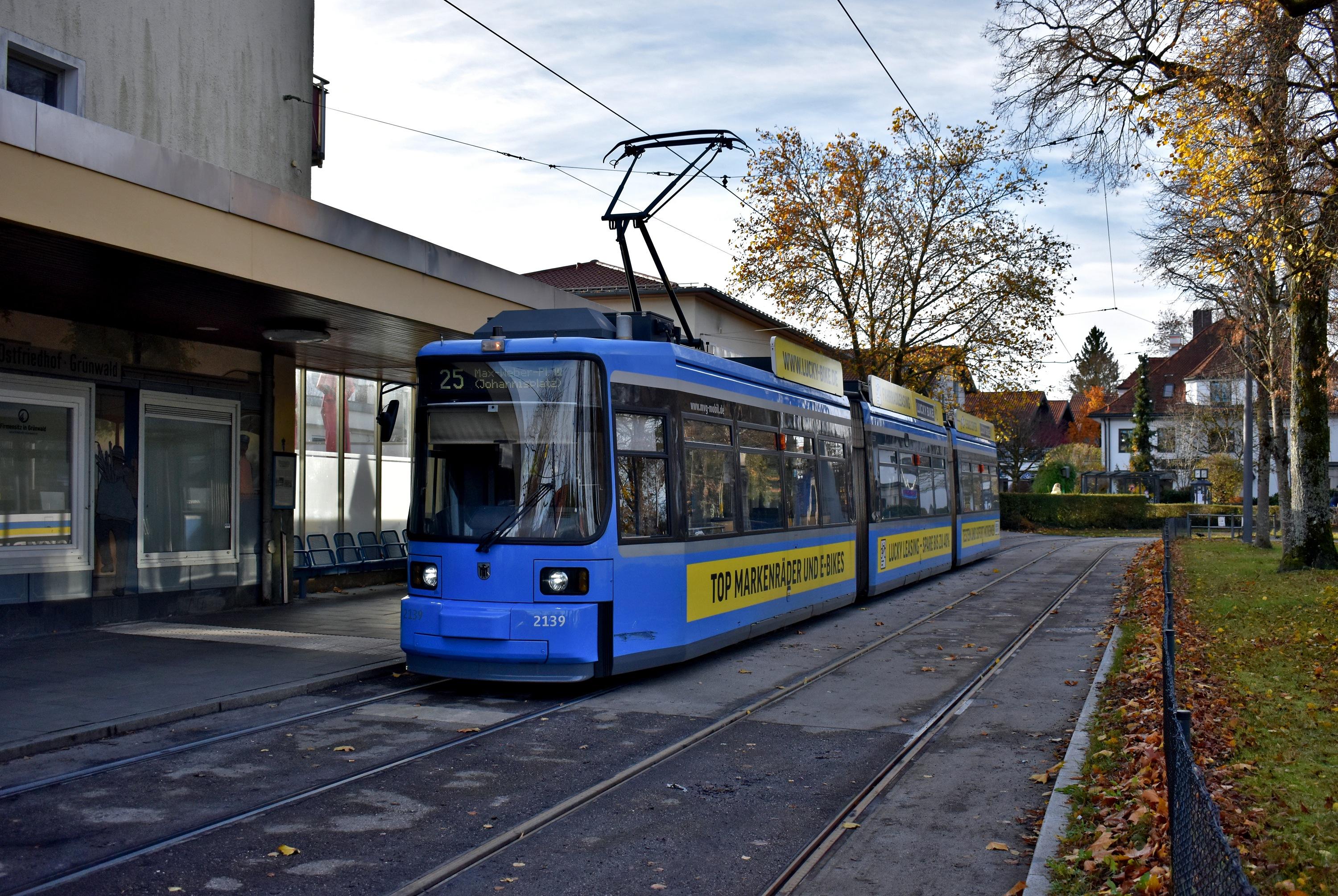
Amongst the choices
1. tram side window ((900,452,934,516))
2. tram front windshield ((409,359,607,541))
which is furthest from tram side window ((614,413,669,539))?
tram side window ((900,452,934,516))

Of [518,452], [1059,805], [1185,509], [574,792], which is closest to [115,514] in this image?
[518,452]

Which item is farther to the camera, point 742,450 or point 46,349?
point 46,349

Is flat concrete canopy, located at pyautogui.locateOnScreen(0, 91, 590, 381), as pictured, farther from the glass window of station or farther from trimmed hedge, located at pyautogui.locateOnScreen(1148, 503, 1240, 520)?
trimmed hedge, located at pyautogui.locateOnScreen(1148, 503, 1240, 520)

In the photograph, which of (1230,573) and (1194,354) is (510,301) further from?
(1194,354)

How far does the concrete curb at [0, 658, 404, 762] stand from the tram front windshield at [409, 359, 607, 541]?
1.64m

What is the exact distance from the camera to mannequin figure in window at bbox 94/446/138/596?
13914mm

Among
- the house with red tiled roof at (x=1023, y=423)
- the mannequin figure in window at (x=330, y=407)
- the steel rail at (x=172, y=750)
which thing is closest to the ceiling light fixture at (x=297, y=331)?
the mannequin figure in window at (x=330, y=407)

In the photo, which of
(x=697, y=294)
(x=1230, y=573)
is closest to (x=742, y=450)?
(x=1230, y=573)

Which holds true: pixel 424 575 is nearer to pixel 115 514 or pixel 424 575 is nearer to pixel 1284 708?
pixel 115 514

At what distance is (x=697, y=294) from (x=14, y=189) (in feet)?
105

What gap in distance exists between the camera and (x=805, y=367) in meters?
15.1

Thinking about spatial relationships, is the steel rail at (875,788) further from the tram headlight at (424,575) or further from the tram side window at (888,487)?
the tram side window at (888,487)

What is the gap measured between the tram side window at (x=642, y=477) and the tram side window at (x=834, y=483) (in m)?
4.87

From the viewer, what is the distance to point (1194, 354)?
84250mm
